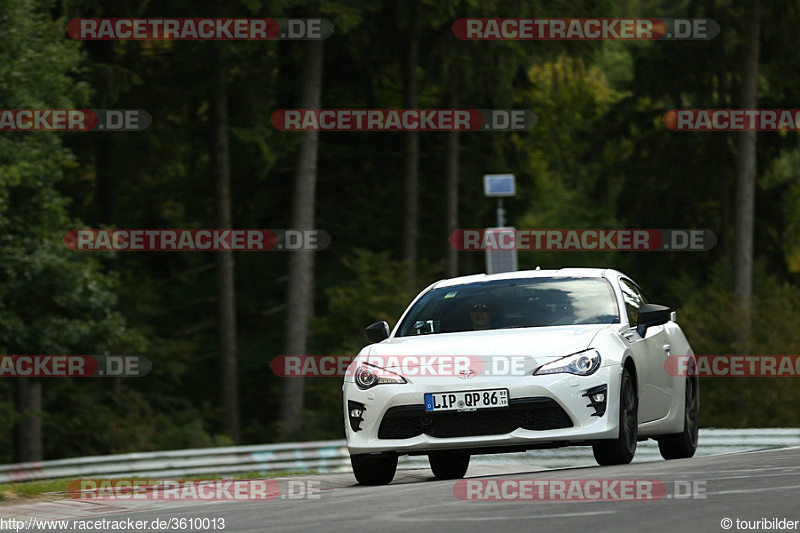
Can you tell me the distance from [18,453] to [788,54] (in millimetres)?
21312

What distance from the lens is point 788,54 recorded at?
3741 centimetres

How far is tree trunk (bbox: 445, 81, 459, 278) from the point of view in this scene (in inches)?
1559

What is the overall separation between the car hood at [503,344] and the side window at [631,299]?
2.83ft

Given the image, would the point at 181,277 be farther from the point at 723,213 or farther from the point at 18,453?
the point at 723,213

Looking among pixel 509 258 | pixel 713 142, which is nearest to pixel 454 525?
pixel 509 258

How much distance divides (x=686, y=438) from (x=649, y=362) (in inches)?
54.0

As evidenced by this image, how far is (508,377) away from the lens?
34.0ft
